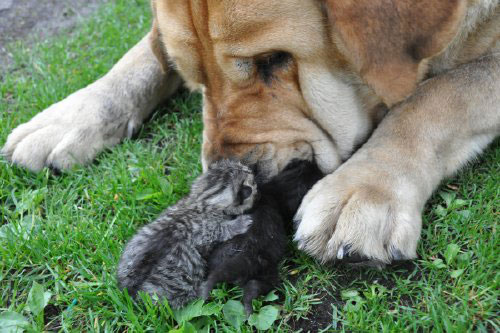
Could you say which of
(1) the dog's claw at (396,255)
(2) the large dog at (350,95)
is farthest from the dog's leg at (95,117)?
(1) the dog's claw at (396,255)

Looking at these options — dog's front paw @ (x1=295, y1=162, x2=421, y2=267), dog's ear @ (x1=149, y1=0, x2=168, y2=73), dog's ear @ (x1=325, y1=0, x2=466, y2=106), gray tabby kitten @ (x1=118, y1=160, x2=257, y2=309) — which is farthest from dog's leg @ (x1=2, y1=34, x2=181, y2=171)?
dog's ear @ (x1=325, y1=0, x2=466, y2=106)

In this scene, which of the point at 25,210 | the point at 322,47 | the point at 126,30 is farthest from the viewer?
the point at 126,30

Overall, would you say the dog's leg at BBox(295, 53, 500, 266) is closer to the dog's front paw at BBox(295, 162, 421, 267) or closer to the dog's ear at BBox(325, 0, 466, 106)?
the dog's front paw at BBox(295, 162, 421, 267)

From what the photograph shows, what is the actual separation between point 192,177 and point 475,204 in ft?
3.63

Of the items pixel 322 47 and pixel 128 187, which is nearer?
pixel 322 47

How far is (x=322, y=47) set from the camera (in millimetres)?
1963

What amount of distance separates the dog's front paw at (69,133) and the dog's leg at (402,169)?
119 cm

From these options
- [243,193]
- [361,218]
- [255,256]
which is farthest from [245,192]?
[361,218]

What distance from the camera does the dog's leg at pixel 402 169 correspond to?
68.6 inches

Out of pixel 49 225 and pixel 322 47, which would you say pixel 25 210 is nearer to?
pixel 49 225

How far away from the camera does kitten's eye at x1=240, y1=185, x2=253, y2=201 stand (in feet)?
5.92

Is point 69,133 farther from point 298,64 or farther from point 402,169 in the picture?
point 402,169

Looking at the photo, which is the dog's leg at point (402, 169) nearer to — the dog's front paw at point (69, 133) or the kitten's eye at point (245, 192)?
the kitten's eye at point (245, 192)

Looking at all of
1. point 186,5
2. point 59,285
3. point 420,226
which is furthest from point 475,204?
point 59,285
